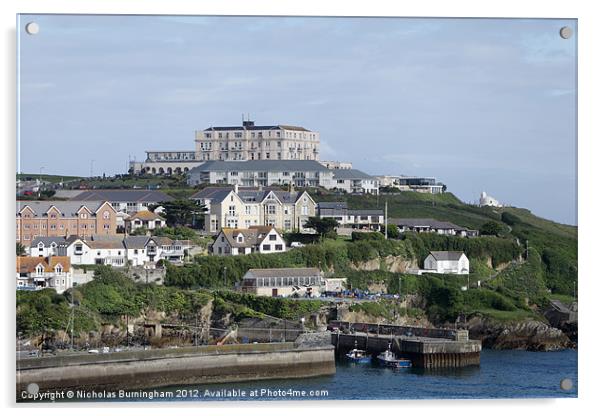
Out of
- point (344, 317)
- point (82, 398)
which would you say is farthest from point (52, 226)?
point (82, 398)

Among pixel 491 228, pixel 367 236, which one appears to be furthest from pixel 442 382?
pixel 491 228

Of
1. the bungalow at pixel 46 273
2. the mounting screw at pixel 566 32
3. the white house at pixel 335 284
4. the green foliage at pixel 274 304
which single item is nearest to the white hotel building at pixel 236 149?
the white house at pixel 335 284

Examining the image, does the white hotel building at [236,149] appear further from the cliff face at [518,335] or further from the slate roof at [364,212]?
the cliff face at [518,335]

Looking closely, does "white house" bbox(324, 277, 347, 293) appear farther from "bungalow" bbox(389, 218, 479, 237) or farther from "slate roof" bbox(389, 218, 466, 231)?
"slate roof" bbox(389, 218, 466, 231)

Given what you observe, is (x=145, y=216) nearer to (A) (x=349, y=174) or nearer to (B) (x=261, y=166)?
(B) (x=261, y=166)

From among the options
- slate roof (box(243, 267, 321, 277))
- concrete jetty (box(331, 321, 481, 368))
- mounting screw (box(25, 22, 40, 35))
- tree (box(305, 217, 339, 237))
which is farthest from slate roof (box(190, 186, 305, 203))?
mounting screw (box(25, 22, 40, 35))
